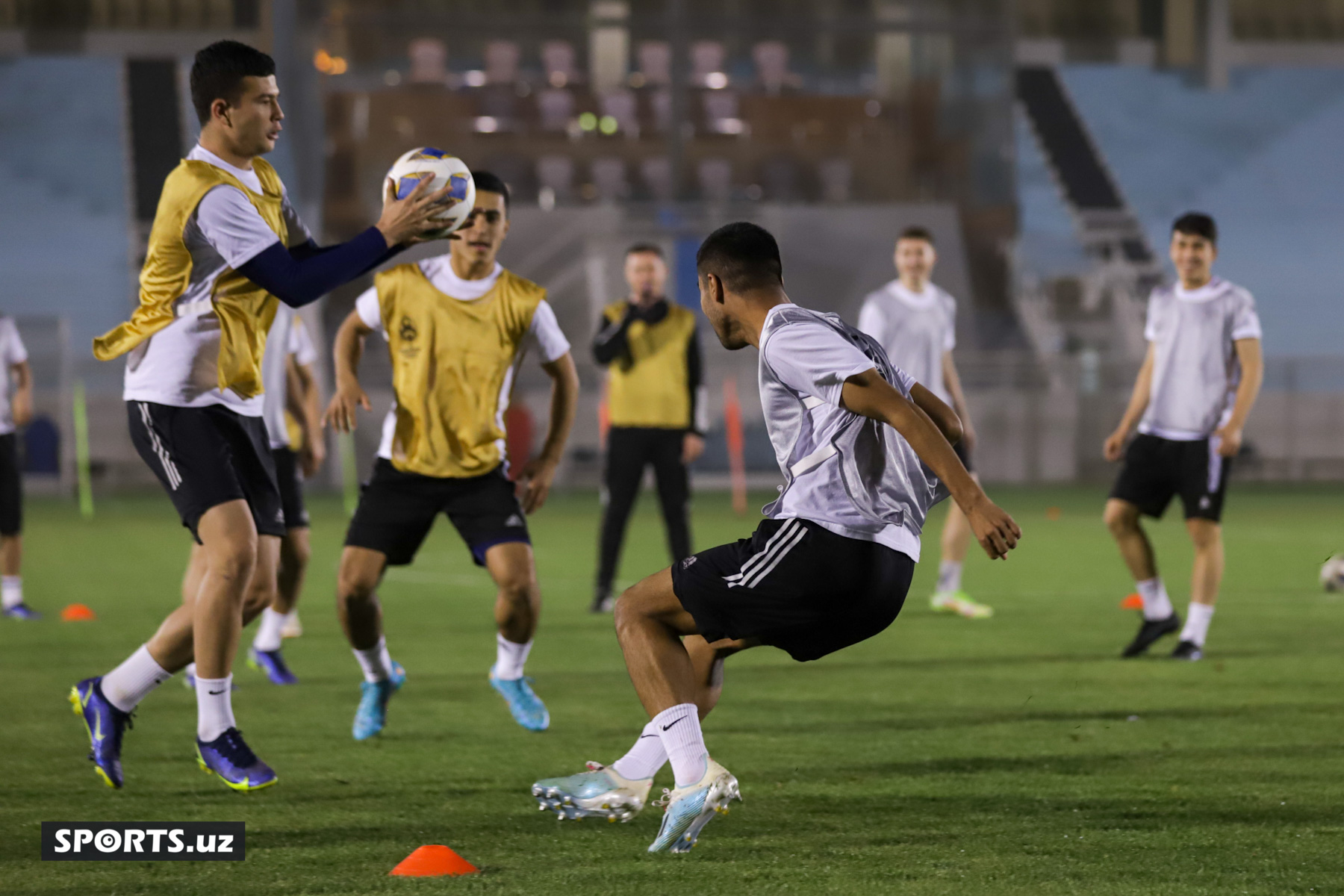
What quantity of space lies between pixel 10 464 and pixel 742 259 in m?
7.41

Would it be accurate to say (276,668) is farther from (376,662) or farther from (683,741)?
(683,741)

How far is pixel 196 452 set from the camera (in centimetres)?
489

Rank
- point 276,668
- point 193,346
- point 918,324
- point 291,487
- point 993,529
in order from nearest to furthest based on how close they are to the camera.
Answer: point 993,529 → point 193,346 → point 276,668 → point 291,487 → point 918,324

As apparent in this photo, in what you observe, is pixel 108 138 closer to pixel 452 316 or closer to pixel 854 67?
pixel 854 67

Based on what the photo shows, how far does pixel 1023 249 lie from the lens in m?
29.8

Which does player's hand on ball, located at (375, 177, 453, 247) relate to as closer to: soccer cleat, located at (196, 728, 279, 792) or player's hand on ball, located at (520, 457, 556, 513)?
player's hand on ball, located at (520, 457, 556, 513)

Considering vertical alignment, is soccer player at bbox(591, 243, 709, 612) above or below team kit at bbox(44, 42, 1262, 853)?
below

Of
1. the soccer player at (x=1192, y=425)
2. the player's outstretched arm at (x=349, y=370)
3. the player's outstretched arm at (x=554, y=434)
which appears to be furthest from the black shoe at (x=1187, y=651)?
the player's outstretched arm at (x=349, y=370)

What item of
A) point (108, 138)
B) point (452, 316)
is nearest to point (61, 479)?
point (108, 138)

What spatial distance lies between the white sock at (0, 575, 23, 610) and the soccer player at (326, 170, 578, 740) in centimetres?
490

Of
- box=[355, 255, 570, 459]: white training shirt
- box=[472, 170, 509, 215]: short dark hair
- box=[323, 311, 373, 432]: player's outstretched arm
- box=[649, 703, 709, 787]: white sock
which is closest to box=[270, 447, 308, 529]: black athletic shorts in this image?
box=[323, 311, 373, 432]: player's outstretched arm

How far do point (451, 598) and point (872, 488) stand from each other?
7.27m

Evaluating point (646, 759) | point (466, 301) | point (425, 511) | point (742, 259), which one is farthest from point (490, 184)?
point (646, 759)

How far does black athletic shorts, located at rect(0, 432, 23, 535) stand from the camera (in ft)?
33.1
